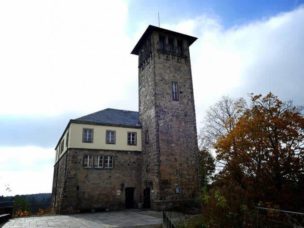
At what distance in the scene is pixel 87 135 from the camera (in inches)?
830

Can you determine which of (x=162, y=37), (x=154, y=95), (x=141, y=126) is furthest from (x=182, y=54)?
(x=141, y=126)

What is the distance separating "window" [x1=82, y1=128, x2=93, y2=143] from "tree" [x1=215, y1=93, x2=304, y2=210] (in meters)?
11.8

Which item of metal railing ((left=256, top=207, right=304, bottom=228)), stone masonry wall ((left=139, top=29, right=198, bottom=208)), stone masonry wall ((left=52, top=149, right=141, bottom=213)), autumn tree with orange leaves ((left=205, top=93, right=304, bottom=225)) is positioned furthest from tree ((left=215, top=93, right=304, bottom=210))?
stone masonry wall ((left=52, top=149, right=141, bottom=213))

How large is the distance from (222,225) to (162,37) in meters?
19.7

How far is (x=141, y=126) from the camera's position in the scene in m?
23.5

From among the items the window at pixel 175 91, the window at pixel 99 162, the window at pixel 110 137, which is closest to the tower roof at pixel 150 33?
the window at pixel 175 91

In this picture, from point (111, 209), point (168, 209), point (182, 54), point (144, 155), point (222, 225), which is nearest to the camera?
point (222, 225)

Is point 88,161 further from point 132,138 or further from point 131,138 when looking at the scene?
point 132,138

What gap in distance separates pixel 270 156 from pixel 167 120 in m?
8.95

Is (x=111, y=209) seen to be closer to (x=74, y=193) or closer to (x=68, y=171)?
(x=74, y=193)

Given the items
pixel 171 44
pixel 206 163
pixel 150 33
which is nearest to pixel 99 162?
pixel 206 163

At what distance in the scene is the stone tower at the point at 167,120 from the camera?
64.3ft

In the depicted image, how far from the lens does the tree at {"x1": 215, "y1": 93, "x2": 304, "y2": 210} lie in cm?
1416

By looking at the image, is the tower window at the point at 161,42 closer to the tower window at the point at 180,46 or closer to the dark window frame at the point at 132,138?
the tower window at the point at 180,46
